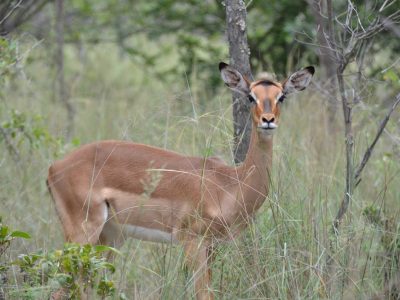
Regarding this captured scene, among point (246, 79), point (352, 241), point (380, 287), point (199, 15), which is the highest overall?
point (199, 15)

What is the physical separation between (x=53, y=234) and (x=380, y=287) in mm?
2341

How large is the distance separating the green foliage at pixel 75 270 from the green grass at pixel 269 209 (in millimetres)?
109

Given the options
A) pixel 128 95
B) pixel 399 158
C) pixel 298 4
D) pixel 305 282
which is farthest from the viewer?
pixel 128 95

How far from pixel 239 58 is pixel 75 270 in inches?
79.2

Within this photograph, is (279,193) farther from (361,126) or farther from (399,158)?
(361,126)

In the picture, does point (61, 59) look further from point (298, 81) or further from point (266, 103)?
point (266, 103)

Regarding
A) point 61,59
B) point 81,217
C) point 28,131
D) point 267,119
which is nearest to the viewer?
point 267,119

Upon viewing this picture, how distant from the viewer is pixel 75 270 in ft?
13.0

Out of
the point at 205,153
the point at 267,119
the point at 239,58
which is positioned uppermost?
the point at 239,58

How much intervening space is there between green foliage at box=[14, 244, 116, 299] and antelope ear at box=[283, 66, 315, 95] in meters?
1.70

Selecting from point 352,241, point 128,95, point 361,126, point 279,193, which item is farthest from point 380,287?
point 128,95

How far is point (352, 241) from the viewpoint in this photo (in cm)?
446

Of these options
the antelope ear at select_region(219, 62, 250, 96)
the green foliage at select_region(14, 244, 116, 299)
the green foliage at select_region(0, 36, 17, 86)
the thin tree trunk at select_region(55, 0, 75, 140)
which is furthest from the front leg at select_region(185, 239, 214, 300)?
the thin tree trunk at select_region(55, 0, 75, 140)

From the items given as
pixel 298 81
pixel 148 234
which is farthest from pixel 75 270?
pixel 298 81
